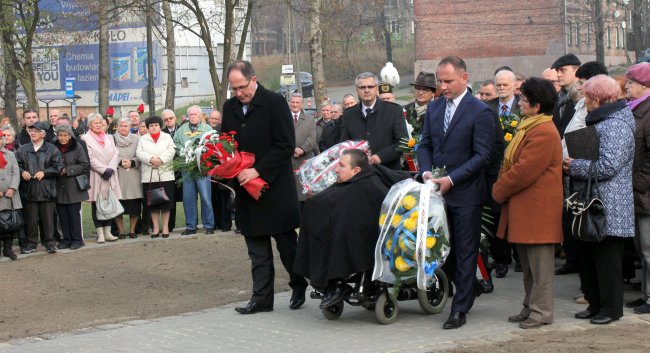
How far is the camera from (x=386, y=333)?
845 cm

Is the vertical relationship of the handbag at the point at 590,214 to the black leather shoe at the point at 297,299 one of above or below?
above

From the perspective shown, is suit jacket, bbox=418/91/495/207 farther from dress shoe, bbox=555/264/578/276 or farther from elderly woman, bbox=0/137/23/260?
elderly woman, bbox=0/137/23/260

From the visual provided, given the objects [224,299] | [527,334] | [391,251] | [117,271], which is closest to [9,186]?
[117,271]

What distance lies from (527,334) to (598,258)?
0.98 metres

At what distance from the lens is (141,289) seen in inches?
450

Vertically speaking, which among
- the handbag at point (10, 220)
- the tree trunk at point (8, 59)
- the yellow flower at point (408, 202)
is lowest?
the handbag at point (10, 220)

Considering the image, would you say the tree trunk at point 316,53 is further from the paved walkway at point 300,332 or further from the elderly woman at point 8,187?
the paved walkway at point 300,332

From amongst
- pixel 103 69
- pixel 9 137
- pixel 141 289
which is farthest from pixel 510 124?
pixel 103 69

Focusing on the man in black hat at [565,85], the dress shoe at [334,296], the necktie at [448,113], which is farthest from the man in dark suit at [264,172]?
the man in black hat at [565,85]

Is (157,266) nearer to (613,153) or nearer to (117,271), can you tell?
(117,271)

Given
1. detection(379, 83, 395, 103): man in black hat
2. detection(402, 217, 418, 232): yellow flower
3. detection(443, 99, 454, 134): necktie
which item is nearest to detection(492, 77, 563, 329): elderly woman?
detection(443, 99, 454, 134): necktie

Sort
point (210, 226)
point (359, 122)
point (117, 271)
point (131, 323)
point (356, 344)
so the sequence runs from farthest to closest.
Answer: point (210, 226) < point (117, 271) < point (359, 122) < point (131, 323) < point (356, 344)

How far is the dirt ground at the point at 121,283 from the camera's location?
10.1m

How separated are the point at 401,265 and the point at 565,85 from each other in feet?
13.1
